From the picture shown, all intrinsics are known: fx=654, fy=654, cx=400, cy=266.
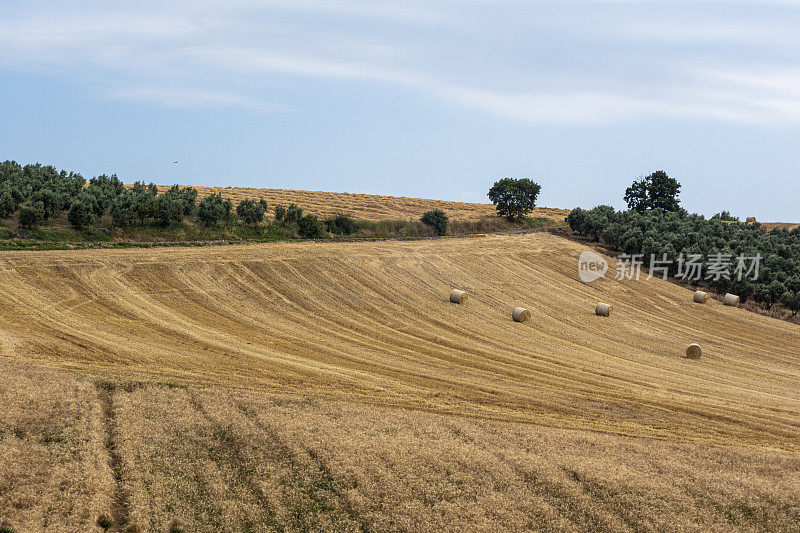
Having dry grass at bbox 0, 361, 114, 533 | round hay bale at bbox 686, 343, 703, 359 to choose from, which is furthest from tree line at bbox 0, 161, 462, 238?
round hay bale at bbox 686, 343, 703, 359

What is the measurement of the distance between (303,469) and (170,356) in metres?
12.0

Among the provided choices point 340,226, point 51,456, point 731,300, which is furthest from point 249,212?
point 51,456

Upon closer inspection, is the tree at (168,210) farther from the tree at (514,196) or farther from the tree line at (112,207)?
the tree at (514,196)

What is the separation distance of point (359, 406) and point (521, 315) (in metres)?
20.2

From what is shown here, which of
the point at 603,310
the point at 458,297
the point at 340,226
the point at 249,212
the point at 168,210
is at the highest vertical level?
the point at 249,212

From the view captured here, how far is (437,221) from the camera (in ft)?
212

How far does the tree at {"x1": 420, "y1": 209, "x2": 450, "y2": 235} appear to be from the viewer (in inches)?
2537

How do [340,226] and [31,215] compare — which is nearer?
[31,215]

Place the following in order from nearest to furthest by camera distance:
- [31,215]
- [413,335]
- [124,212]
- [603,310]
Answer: [413,335] < [603,310] < [31,215] < [124,212]

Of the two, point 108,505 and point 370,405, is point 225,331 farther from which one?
point 108,505

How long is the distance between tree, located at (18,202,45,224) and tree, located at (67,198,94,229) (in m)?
1.73

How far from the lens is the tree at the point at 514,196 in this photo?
74750mm

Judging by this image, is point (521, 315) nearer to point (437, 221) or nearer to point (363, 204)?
point (437, 221)

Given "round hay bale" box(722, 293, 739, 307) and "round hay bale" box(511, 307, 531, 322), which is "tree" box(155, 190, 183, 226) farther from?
"round hay bale" box(722, 293, 739, 307)
